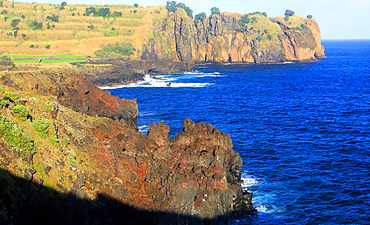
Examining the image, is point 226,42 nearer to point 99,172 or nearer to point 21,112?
point 99,172

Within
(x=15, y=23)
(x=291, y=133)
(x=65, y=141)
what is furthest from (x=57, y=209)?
(x=15, y=23)

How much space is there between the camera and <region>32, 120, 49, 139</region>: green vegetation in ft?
73.0

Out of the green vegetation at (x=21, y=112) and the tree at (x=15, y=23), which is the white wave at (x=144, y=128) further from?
the tree at (x=15, y=23)

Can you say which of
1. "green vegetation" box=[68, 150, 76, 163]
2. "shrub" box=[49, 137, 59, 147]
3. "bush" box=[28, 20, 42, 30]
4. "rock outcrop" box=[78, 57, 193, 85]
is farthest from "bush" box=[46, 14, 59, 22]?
"green vegetation" box=[68, 150, 76, 163]

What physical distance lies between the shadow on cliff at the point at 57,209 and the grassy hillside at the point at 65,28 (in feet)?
390

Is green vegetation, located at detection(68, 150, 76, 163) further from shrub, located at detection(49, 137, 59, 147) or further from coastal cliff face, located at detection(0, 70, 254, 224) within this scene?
shrub, located at detection(49, 137, 59, 147)

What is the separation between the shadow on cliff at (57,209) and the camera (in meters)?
16.3

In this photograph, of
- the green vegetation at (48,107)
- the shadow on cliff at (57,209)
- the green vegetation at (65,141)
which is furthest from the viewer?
the green vegetation at (48,107)

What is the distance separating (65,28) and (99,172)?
525ft

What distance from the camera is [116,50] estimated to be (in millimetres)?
144125

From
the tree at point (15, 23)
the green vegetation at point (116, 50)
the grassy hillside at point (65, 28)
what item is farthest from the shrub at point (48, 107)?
the tree at point (15, 23)

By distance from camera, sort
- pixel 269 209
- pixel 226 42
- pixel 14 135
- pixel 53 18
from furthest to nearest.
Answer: pixel 226 42, pixel 53 18, pixel 269 209, pixel 14 135

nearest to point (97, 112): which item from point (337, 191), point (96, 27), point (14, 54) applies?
point (337, 191)

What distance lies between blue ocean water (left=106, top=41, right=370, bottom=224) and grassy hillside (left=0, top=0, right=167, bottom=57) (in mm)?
51607
